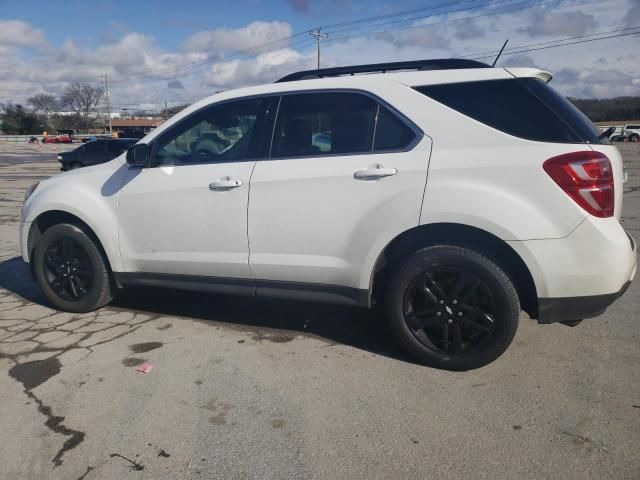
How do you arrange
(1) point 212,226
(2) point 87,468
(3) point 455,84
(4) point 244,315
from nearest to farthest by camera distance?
(2) point 87,468 → (3) point 455,84 → (1) point 212,226 → (4) point 244,315

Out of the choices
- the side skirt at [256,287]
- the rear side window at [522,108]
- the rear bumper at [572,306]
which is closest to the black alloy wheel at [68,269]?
the side skirt at [256,287]

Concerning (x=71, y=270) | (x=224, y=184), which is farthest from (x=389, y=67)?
(x=71, y=270)

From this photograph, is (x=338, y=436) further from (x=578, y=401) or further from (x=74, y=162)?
(x=74, y=162)

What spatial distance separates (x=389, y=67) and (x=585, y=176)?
1529 millimetres

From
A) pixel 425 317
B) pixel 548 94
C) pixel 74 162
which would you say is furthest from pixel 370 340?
pixel 74 162

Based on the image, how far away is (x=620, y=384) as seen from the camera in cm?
300

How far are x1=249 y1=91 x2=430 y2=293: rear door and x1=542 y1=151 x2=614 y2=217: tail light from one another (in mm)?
749

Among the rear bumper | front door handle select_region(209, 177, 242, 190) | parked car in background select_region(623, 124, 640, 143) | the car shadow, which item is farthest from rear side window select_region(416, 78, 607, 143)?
parked car in background select_region(623, 124, 640, 143)

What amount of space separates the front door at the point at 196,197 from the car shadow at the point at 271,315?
60cm

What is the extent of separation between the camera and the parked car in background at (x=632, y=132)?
56.4 m

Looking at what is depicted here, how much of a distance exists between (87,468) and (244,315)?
206 centimetres

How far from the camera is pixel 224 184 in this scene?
350 centimetres

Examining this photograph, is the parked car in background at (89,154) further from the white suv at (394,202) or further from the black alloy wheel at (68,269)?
the white suv at (394,202)

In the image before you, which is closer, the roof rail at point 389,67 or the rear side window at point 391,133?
the rear side window at point 391,133
